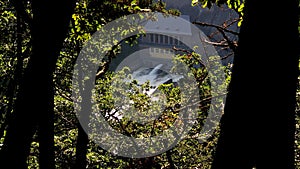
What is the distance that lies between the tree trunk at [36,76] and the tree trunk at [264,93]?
1.79 metres

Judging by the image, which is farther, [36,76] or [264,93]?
[36,76]

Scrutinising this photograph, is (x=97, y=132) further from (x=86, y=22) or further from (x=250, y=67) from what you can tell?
(x=250, y=67)

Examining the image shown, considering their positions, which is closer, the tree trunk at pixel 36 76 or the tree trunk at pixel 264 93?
the tree trunk at pixel 264 93

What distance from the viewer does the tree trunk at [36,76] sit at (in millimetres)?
3445

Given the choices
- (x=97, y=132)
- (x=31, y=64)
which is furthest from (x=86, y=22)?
(x=97, y=132)

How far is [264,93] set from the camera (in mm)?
2850

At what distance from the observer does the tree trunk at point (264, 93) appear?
282 cm

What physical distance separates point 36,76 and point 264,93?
7.21ft

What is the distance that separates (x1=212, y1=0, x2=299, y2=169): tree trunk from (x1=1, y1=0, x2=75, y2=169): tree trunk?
1.79m

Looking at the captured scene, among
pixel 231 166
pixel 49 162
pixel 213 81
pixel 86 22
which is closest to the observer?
pixel 231 166

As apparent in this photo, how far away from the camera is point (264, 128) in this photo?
113 inches

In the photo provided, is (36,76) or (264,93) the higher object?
(36,76)

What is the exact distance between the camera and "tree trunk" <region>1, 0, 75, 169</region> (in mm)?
3445

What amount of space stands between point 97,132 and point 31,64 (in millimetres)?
12446
